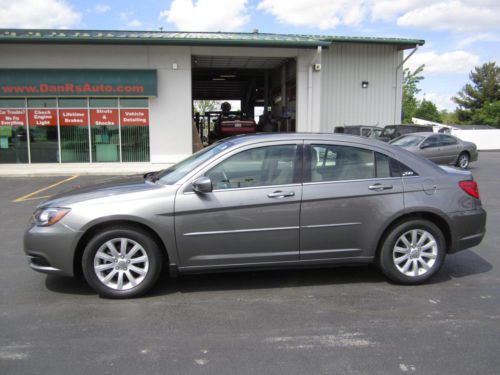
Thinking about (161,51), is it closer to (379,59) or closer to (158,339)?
(379,59)

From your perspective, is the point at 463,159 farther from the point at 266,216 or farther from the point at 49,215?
the point at 49,215

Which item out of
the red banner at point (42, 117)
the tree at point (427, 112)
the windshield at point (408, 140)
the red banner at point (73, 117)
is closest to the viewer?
the windshield at point (408, 140)

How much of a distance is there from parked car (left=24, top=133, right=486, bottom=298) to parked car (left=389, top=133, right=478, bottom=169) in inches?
451

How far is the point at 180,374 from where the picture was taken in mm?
3109

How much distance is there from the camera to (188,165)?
4902 mm

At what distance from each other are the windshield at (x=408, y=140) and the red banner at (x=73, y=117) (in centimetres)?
1127

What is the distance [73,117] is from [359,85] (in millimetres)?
12864

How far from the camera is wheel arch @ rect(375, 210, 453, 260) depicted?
15.5 feet

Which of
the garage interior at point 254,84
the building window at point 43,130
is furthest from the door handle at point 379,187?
the garage interior at point 254,84

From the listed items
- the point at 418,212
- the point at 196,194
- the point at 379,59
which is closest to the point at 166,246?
the point at 196,194

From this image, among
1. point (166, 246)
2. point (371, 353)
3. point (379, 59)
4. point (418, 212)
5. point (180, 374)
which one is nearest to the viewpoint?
point (180, 374)

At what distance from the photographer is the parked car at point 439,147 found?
15.9 m

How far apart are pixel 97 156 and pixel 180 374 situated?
50.7ft

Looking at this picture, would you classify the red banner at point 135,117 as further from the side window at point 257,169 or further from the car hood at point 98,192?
the side window at point 257,169
